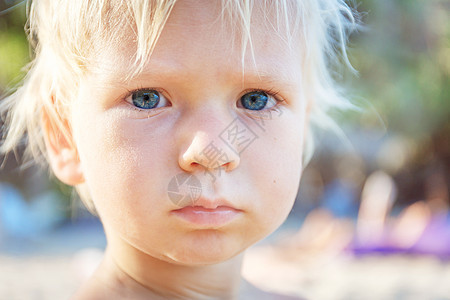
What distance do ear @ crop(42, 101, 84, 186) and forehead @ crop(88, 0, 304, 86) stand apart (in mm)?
246

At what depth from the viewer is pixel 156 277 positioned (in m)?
1.11

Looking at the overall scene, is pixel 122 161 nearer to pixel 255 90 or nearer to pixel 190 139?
pixel 190 139

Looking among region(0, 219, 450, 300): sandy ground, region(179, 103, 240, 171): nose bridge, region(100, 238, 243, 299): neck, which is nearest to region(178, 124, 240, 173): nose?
region(179, 103, 240, 171): nose bridge

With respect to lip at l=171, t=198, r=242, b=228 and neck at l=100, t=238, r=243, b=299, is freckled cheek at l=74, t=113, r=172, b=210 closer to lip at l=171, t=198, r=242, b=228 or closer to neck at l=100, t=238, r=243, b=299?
lip at l=171, t=198, r=242, b=228

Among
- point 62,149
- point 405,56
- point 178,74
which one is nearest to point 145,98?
point 178,74

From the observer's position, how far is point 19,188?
6.07 metres

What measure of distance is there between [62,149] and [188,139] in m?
0.41

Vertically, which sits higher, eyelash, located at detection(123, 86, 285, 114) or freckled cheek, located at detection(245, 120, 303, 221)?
eyelash, located at detection(123, 86, 285, 114)

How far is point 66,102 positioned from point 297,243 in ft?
12.4

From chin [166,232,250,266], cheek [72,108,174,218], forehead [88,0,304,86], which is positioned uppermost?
forehead [88,0,304,86]

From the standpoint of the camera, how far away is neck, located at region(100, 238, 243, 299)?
110 centimetres

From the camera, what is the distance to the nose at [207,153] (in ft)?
2.88

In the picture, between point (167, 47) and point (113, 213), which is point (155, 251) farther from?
point (167, 47)

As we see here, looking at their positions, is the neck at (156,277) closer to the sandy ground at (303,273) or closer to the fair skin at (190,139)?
the fair skin at (190,139)
